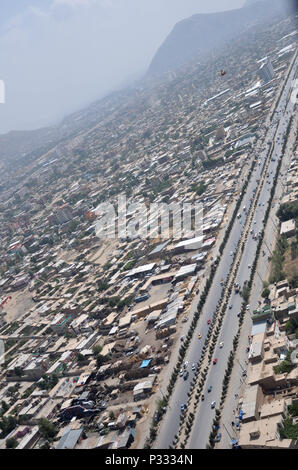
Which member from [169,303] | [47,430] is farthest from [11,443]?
[169,303]

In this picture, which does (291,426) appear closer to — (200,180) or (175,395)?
(175,395)

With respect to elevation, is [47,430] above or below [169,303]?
above

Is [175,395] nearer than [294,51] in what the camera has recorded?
Yes

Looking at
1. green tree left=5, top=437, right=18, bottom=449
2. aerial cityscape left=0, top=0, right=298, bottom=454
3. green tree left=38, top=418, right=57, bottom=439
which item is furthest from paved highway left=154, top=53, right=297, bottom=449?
green tree left=5, top=437, right=18, bottom=449

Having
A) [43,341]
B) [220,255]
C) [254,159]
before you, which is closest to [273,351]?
[220,255]

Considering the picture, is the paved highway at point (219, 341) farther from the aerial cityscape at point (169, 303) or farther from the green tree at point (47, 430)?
the green tree at point (47, 430)

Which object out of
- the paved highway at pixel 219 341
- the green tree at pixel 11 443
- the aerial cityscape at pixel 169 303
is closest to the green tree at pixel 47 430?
the aerial cityscape at pixel 169 303

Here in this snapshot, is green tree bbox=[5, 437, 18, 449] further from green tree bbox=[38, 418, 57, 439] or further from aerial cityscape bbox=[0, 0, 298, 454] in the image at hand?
green tree bbox=[38, 418, 57, 439]

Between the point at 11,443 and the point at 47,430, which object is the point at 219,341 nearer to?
the point at 47,430
